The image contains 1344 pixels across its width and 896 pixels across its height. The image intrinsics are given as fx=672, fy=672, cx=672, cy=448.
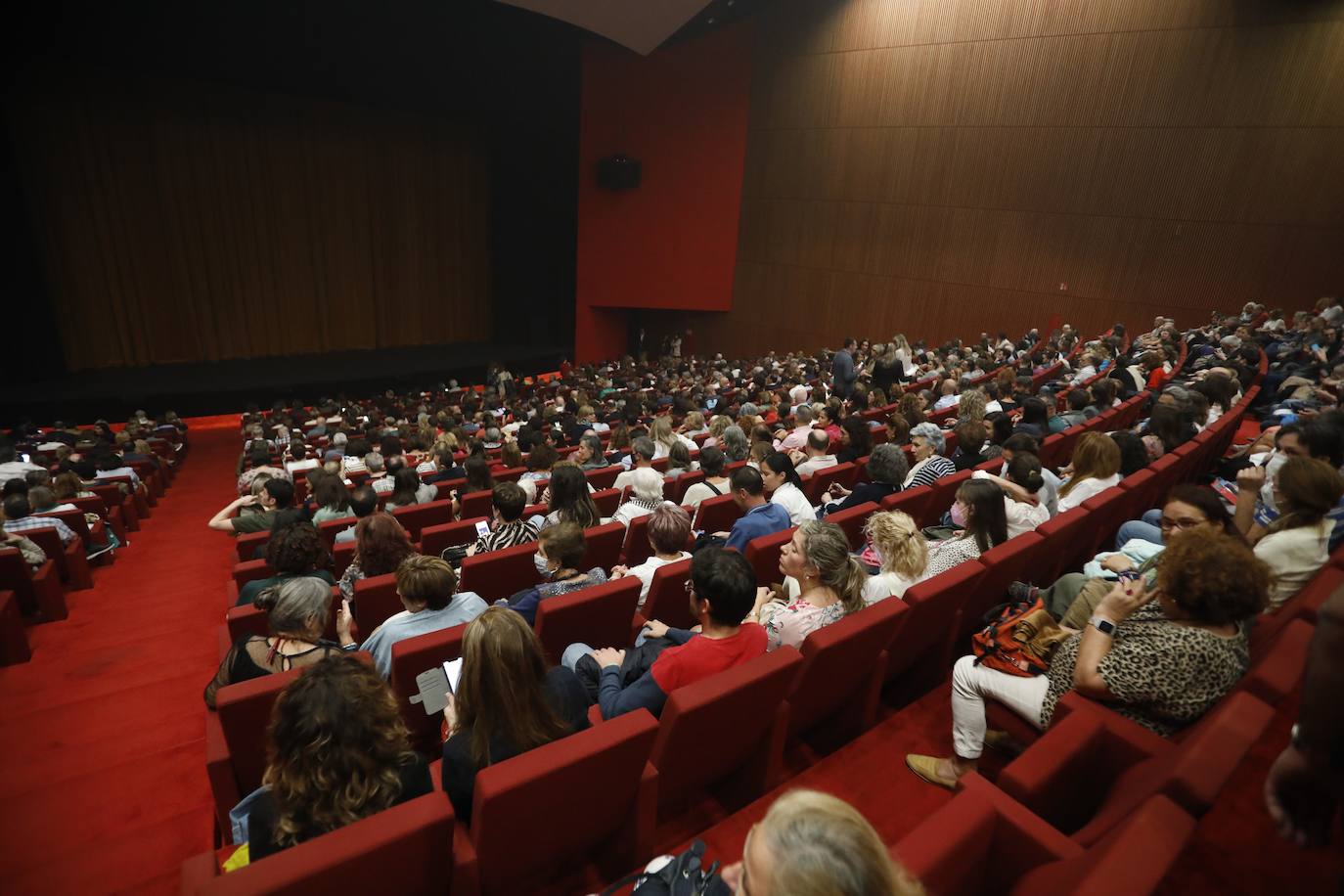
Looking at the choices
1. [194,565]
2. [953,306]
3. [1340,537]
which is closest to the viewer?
[1340,537]

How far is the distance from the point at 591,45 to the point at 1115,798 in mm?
16515

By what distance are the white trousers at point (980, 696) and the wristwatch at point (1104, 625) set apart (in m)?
0.34

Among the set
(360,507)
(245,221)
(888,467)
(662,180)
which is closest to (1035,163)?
(662,180)

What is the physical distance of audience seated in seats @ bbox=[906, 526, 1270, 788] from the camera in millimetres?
1590

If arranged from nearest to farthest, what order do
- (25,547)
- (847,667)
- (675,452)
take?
(847,667) < (25,547) < (675,452)

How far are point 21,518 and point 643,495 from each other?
3.86 metres

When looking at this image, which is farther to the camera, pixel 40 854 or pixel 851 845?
pixel 40 854

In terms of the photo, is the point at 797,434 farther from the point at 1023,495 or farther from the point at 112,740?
the point at 112,740

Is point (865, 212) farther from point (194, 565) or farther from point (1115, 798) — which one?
point (1115, 798)

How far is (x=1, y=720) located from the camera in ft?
9.14

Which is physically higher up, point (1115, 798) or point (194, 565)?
point (1115, 798)

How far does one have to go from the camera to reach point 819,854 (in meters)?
0.86

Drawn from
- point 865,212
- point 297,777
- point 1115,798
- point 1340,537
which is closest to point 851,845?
point 1115,798

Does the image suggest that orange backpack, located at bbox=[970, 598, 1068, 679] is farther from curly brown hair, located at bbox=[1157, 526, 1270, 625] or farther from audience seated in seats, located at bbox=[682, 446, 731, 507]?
audience seated in seats, located at bbox=[682, 446, 731, 507]
